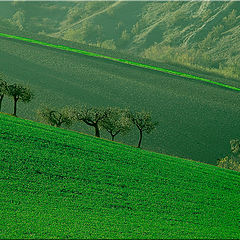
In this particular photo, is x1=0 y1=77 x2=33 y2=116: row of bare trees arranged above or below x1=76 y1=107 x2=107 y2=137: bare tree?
above

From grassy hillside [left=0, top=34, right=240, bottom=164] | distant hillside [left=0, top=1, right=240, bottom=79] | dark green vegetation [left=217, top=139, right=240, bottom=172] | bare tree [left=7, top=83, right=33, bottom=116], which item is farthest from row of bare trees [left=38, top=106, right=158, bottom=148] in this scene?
distant hillside [left=0, top=1, right=240, bottom=79]

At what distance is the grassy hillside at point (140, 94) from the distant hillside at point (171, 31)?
31.8 metres

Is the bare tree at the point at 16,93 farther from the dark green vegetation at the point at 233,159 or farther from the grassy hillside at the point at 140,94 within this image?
the dark green vegetation at the point at 233,159

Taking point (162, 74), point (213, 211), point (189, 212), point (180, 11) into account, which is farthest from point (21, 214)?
point (180, 11)

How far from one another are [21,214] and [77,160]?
9037mm

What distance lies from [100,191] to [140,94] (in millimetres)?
38768

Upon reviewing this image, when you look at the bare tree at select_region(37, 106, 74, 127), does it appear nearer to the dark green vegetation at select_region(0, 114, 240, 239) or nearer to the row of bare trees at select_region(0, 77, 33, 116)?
the row of bare trees at select_region(0, 77, 33, 116)

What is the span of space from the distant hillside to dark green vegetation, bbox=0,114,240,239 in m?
71.9

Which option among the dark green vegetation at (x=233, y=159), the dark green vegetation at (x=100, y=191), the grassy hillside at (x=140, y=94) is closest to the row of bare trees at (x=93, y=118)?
the grassy hillside at (x=140, y=94)

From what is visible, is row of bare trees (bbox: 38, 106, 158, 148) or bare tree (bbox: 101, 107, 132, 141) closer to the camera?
row of bare trees (bbox: 38, 106, 158, 148)

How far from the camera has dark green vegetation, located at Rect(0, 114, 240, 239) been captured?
13859 mm

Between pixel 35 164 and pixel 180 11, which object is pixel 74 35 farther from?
pixel 35 164

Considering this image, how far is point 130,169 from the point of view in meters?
23.3

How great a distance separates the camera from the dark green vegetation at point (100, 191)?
13.9 metres
